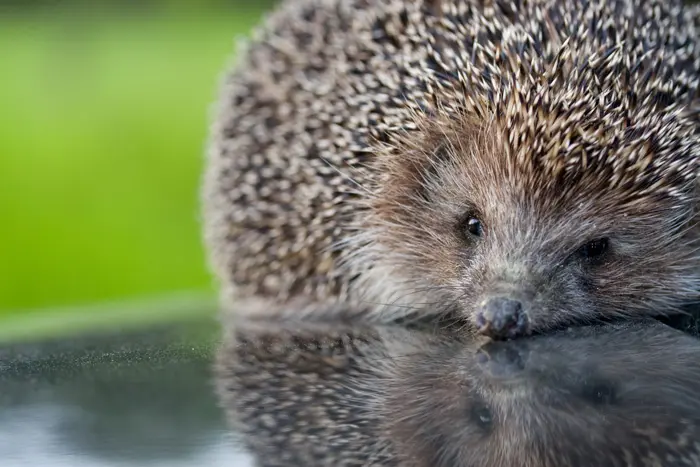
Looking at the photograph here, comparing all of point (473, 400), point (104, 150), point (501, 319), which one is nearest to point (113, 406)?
point (473, 400)

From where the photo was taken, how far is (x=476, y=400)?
1.08 m

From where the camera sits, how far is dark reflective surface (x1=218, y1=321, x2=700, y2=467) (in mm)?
945

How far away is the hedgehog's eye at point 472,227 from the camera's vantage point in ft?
5.80

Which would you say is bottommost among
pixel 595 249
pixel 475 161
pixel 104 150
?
pixel 595 249

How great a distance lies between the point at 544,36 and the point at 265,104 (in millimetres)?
640

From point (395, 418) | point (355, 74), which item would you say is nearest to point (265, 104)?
point (355, 74)

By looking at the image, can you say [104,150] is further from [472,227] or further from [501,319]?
[501,319]

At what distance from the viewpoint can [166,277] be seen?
3947 mm

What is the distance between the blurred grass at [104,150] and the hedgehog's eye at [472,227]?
2222mm

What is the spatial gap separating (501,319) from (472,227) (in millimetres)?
353

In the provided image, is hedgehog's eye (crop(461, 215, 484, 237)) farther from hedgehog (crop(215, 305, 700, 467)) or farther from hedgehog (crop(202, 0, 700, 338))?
hedgehog (crop(215, 305, 700, 467))

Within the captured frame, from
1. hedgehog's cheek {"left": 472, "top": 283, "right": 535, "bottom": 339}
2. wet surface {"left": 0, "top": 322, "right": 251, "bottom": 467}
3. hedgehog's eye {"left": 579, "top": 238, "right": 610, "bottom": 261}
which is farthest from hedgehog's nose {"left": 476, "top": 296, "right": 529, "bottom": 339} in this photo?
wet surface {"left": 0, "top": 322, "right": 251, "bottom": 467}

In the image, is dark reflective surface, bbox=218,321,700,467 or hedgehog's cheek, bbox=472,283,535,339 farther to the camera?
hedgehog's cheek, bbox=472,283,535,339

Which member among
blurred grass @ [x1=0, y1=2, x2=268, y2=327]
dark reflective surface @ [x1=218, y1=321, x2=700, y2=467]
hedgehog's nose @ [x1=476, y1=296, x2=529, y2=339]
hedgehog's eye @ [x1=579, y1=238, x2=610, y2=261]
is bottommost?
dark reflective surface @ [x1=218, y1=321, x2=700, y2=467]
